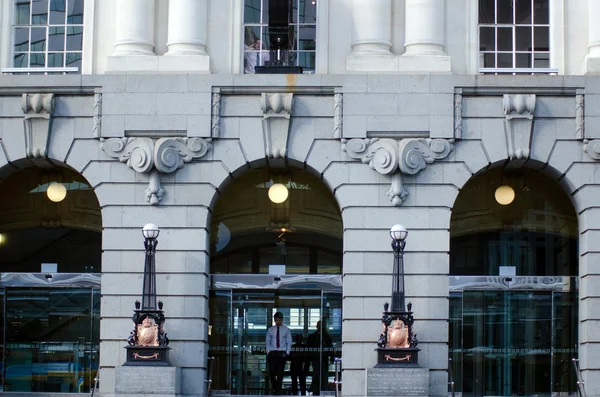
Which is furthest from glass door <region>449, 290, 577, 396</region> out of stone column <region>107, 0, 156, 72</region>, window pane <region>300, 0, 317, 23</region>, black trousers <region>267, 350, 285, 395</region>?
stone column <region>107, 0, 156, 72</region>

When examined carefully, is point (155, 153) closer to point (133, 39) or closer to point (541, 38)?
point (133, 39)

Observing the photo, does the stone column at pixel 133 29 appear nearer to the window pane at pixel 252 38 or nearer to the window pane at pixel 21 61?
the window pane at pixel 252 38

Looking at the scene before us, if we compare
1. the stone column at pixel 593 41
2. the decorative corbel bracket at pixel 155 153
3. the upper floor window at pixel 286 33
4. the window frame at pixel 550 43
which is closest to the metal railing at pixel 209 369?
the decorative corbel bracket at pixel 155 153

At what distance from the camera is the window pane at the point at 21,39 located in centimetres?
3666

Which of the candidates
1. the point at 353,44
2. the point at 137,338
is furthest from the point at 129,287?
the point at 353,44

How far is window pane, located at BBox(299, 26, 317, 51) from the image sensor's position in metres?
36.1

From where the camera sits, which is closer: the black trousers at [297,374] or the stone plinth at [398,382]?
the stone plinth at [398,382]

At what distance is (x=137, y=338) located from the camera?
33.5m

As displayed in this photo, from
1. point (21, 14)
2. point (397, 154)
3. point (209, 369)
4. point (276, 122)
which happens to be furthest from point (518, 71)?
point (21, 14)

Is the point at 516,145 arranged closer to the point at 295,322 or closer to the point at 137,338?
the point at 295,322

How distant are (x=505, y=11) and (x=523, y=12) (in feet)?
1.37

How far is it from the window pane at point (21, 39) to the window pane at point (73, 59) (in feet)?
3.45

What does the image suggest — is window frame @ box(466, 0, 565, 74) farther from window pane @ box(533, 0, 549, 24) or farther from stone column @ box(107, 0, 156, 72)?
stone column @ box(107, 0, 156, 72)

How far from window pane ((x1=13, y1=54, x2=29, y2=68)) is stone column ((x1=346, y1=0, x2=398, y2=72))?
7.53m
